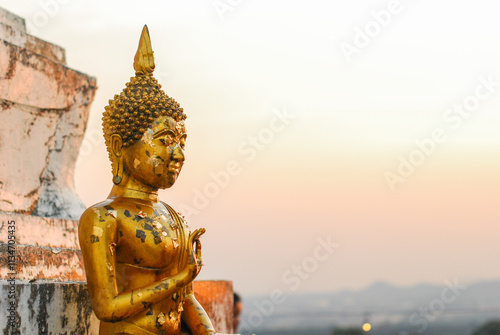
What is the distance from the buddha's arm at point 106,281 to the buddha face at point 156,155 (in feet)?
1.23

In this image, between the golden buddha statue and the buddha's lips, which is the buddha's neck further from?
the buddha's lips

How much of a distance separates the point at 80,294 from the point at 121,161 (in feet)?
3.10

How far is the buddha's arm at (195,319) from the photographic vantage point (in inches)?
170

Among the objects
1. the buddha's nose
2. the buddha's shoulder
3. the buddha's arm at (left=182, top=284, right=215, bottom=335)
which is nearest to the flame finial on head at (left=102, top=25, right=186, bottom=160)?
the buddha's nose

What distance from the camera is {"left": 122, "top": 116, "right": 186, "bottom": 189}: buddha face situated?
4160mm

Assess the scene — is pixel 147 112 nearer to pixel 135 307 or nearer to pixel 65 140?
pixel 135 307

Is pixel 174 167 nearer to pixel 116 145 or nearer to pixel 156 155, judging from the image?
pixel 156 155

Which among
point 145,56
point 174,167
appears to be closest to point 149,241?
point 174,167

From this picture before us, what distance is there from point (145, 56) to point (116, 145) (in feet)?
2.10

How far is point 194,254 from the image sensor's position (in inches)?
163

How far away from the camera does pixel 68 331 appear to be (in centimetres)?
434

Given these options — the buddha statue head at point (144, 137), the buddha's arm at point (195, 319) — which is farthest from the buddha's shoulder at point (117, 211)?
the buddha's arm at point (195, 319)

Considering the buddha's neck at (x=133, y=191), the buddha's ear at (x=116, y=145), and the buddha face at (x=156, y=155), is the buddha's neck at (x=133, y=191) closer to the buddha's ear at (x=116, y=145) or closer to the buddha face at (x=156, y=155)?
the buddha face at (x=156, y=155)

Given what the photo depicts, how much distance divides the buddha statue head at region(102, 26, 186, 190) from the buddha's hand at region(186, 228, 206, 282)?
362 mm
